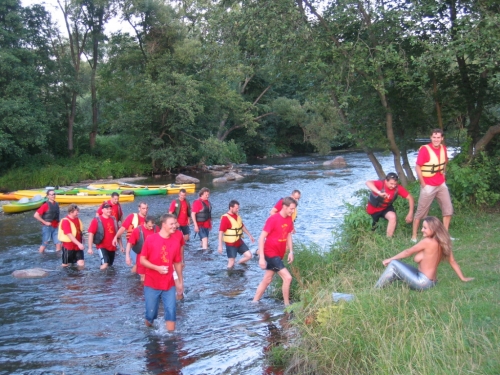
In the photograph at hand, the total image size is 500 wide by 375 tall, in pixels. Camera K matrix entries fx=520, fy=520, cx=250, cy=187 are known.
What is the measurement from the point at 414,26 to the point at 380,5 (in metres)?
1.00

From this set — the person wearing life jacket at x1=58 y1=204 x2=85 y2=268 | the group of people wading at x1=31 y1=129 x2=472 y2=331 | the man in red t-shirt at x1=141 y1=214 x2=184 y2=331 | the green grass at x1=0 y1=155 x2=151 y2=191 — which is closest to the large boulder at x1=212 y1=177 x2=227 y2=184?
the green grass at x1=0 y1=155 x2=151 y2=191

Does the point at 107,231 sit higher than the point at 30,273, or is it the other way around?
the point at 107,231

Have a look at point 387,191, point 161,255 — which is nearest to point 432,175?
point 387,191

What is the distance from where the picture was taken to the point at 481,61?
10164 millimetres

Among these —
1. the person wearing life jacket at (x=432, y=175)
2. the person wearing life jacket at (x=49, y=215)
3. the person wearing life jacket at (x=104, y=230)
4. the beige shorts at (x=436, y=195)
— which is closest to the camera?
the person wearing life jacket at (x=432, y=175)

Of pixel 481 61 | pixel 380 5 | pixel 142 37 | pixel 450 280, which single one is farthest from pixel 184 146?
pixel 450 280

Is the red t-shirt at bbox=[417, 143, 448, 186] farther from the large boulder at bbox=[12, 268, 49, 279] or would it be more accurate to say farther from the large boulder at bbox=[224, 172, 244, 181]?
the large boulder at bbox=[224, 172, 244, 181]

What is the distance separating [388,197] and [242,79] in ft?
51.7

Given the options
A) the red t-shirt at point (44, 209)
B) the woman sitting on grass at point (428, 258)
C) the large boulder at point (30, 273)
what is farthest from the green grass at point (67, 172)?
the woman sitting on grass at point (428, 258)

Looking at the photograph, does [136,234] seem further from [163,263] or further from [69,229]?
[163,263]

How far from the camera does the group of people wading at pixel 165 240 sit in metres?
7.09

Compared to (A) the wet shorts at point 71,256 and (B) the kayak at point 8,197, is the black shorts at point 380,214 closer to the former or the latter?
(A) the wet shorts at point 71,256

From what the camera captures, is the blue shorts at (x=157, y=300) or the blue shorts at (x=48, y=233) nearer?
the blue shorts at (x=157, y=300)

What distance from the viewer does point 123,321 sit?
847 centimetres
